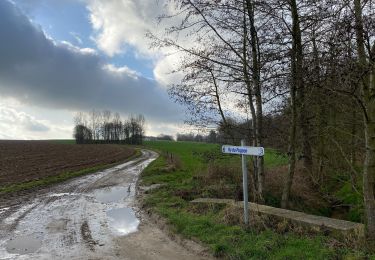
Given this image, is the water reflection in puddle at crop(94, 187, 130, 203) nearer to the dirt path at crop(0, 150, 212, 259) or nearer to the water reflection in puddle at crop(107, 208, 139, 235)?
the dirt path at crop(0, 150, 212, 259)

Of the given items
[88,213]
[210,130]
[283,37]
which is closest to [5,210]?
[88,213]

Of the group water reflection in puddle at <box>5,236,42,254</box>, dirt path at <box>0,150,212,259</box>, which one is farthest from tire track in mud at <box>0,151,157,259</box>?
water reflection in puddle at <box>5,236,42,254</box>

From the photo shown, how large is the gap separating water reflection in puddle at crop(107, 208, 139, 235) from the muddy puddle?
2601 mm

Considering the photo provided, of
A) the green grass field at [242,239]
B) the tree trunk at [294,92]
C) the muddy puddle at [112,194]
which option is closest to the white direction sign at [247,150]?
the green grass field at [242,239]

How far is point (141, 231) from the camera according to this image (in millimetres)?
10492

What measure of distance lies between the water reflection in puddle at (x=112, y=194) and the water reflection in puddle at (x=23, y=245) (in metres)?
6.42

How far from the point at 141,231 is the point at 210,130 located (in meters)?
4.60

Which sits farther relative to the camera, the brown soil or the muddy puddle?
the brown soil

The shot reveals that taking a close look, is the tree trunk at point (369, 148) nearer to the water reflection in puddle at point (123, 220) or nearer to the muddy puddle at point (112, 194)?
the water reflection in puddle at point (123, 220)

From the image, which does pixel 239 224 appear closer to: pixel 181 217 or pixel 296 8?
pixel 181 217

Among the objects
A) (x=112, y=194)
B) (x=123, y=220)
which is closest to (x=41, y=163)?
(x=112, y=194)

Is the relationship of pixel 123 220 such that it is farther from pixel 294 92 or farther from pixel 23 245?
pixel 294 92

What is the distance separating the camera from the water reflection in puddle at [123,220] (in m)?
10.8

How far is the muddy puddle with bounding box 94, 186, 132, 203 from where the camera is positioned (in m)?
16.7
